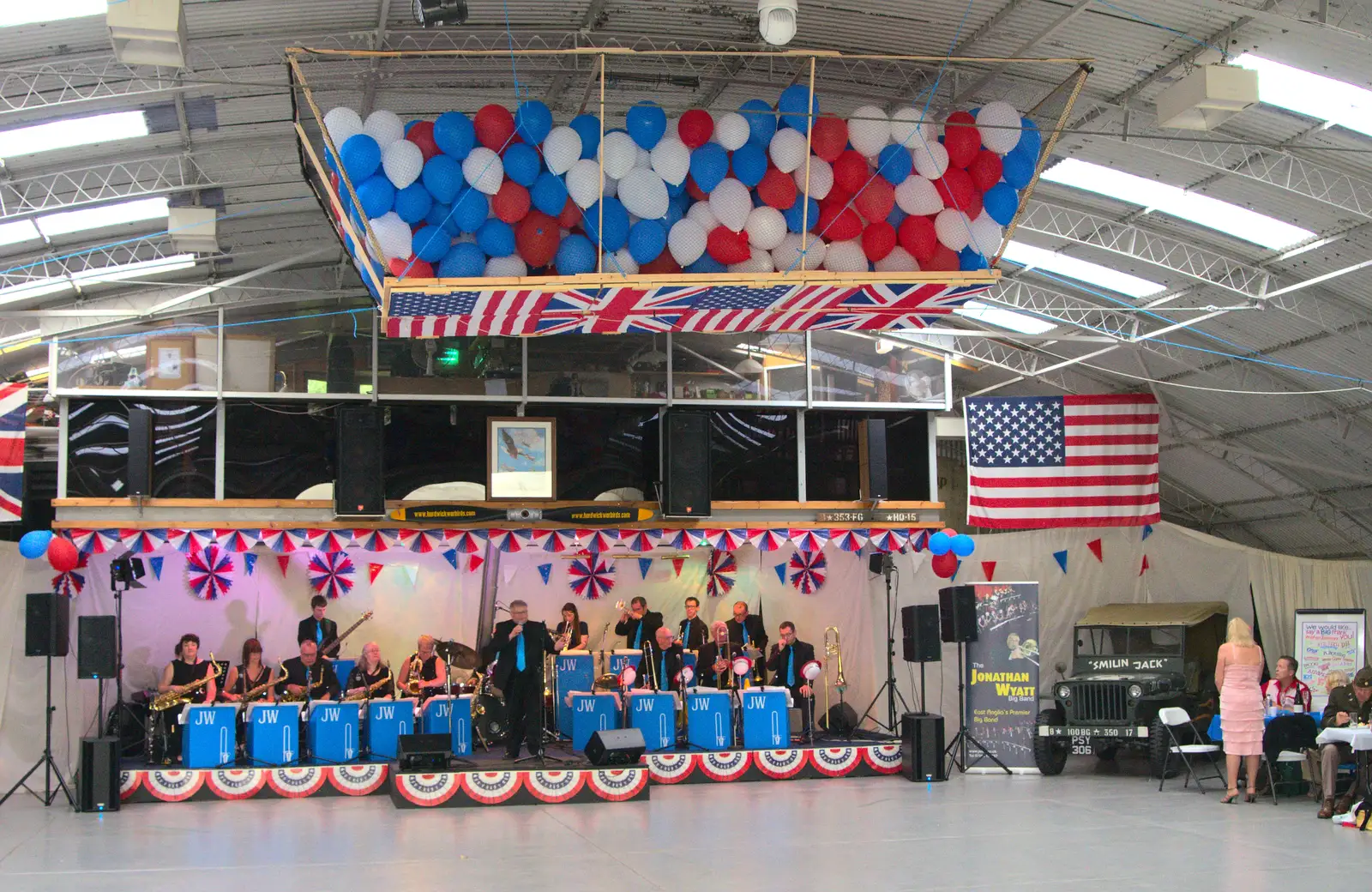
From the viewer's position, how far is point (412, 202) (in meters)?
8.41

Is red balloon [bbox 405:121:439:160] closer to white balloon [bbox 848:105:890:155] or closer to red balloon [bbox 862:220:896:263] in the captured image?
white balloon [bbox 848:105:890:155]

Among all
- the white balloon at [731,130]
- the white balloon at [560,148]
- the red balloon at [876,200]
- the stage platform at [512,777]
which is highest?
the white balloon at [731,130]

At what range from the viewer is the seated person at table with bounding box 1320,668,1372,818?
9719mm

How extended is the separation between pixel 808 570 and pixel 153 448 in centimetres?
765

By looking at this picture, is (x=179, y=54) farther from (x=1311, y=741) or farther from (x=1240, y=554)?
(x=1240, y=554)

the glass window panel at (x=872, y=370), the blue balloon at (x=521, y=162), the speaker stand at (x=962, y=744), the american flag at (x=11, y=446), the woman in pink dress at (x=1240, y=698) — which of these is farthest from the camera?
the glass window panel at (x=872, y=370)

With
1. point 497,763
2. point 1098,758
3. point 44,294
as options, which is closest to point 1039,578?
point 1098,758

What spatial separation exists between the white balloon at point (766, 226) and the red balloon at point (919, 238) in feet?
2.76

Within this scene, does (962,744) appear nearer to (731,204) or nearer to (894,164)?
(894,164)

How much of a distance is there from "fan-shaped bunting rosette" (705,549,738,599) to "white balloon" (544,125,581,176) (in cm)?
816

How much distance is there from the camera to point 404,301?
8.71 m

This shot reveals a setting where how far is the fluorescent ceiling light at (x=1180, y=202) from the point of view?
14.3m

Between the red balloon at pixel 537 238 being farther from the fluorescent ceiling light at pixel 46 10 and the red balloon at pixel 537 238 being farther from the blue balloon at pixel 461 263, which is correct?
the fluorescent ceiling light at pixel 46 10

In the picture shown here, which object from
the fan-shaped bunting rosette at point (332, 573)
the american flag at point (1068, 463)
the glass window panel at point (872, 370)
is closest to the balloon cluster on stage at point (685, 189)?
the american flag at point (1068, 463)
